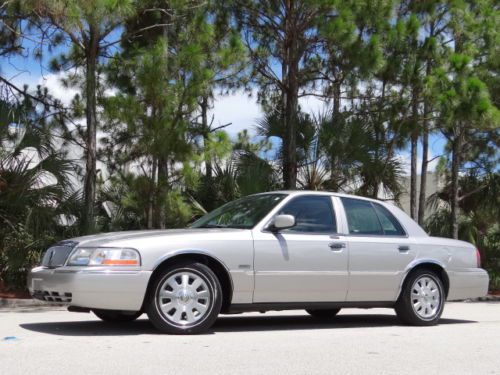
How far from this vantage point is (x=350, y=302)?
9.13m

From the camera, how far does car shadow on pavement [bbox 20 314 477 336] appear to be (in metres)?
8.42

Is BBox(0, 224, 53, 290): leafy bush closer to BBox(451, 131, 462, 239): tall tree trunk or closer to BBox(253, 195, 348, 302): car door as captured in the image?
BBox(253, 195, 348, 302): car door

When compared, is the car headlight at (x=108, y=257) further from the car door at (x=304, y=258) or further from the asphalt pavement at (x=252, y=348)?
the car door at (x=304, y=258)

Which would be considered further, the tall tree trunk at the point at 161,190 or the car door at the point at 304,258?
the tall tree trunk at the point at 161,190

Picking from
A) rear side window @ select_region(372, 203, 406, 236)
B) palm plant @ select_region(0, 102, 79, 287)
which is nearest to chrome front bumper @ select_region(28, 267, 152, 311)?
rear side window @ select_region(372, 203, 406, 236)

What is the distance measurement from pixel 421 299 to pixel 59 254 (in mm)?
4400

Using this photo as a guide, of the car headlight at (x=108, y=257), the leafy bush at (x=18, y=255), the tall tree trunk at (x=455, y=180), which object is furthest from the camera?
the tall tree trunk at (x=455, y=180)

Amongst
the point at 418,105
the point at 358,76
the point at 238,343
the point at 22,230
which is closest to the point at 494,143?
the point at 418,105

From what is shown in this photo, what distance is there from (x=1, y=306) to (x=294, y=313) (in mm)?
4943

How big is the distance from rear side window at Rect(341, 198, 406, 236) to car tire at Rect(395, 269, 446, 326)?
23.8 inches

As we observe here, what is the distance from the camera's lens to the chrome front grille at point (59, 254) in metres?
8.14

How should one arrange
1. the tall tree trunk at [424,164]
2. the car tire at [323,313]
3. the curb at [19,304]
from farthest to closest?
the tall tree trunk at [424,164]
the curb at [19,304]
the car tire at [323,313]

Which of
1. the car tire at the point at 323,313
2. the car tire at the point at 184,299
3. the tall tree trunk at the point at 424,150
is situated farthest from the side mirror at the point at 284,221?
the tall tree trunk at the point at 424,150

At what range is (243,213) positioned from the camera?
30.1 ft
